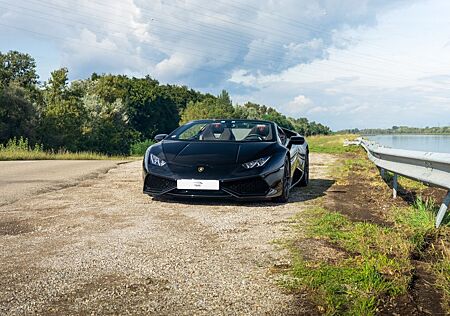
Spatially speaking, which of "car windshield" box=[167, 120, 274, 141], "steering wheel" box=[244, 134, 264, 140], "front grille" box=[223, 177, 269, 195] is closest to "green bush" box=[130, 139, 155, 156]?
"car windshield" box=[167, 120, 274, 141]

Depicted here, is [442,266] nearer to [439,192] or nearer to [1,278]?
[1,278]

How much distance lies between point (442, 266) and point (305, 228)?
4.87 ft

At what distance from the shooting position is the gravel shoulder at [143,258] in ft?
8.02

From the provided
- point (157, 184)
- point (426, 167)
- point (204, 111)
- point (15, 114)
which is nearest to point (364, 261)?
point (426, 167)

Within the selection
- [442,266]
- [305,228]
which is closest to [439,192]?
[305,228]

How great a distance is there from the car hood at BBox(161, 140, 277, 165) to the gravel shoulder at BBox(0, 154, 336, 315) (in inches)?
24.2

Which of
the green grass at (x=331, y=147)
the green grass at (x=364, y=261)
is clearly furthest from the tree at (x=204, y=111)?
the green grass at (x=364, y=261)

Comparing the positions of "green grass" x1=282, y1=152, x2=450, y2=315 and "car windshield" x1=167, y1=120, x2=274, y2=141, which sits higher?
"car windshield" x1=167, y1=120, x2=274, y2=141

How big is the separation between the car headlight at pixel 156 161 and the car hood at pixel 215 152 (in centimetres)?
9

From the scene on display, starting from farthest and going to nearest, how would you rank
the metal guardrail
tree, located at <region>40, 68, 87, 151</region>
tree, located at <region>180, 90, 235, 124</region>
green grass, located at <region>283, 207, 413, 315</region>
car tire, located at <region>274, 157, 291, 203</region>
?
tree, located at <region>180, 90, 235, 124</region> → tree, located at <region>40, 68, 87, 151</region> → car tire, located at <region>274, 157, 291, 203</region> → the metal guardrail → green grass, located at <region>283, 207, 413, 315</region>

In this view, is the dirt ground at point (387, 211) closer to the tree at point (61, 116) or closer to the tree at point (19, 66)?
the tree at point (61, 116)

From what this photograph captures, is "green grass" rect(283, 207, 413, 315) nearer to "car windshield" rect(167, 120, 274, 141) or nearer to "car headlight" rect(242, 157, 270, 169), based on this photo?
"car headlight" rect(242, 157, 270, 169)

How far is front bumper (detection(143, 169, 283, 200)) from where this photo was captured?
18.9 ft

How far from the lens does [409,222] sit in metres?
4.55
